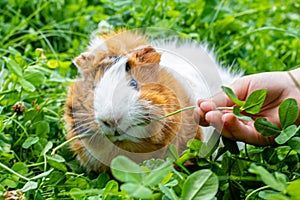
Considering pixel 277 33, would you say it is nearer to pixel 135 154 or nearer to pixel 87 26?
pixel 87 26

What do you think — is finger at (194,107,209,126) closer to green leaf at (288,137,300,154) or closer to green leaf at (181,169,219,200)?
green leaf at (288,137,300,154)

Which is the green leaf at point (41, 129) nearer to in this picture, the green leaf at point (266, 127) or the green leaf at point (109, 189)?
the green leaf at point (109, 189)

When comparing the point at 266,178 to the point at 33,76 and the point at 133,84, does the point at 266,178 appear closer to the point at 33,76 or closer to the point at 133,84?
the point at 133,84

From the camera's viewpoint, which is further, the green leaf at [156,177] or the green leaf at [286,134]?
the green leaf at [286,134]

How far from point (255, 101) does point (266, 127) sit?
6cm

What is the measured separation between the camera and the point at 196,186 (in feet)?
2.86

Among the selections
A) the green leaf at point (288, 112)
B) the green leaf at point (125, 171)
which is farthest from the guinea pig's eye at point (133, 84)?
the green leaf at point (125, 171)

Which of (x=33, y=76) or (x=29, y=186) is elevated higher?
(x=33, y=76)

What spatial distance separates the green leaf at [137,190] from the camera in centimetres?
77

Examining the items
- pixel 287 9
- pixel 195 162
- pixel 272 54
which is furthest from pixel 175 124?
pixel 287 9

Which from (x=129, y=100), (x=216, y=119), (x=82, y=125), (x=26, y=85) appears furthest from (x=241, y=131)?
(x=26, y=85)

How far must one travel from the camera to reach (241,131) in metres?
1.21

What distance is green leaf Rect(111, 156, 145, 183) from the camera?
2.60 feet

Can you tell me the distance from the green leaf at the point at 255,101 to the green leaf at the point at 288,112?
0.04m
